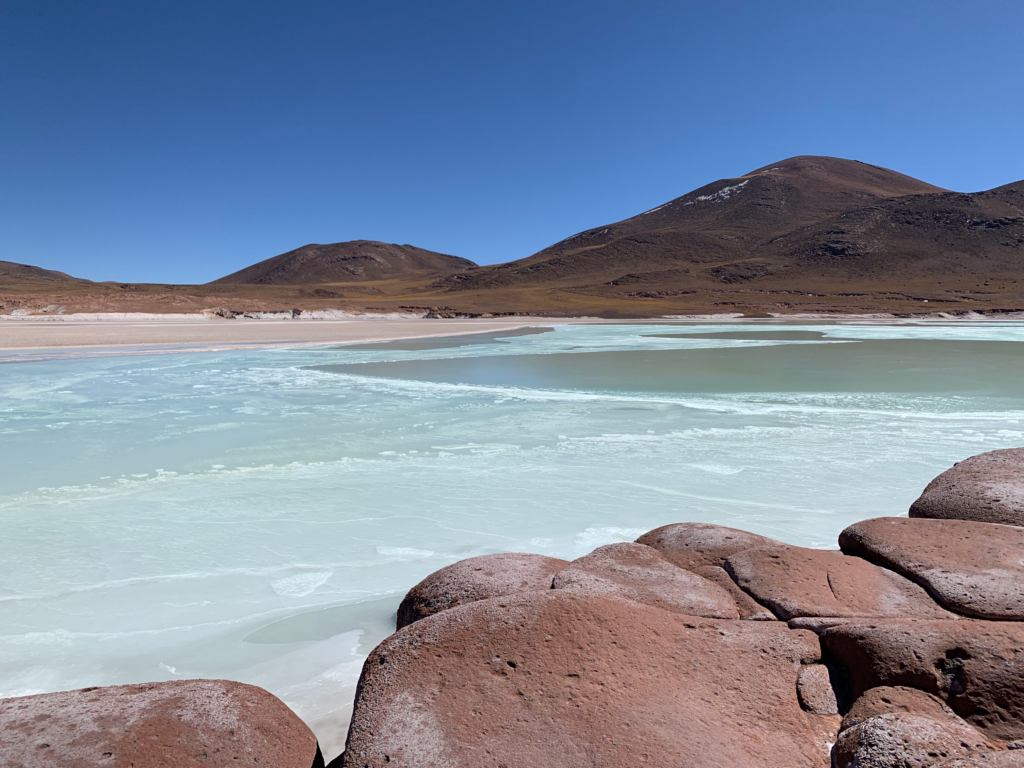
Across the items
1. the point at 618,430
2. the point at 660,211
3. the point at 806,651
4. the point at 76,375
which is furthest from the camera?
the point at 660,211

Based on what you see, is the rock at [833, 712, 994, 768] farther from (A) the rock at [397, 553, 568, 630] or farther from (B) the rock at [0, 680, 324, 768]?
(B) the rock at [0, 680, 324, 768]

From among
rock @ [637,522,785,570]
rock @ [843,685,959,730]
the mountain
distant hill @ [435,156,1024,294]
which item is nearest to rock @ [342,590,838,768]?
rock @ [843,685,959,730]

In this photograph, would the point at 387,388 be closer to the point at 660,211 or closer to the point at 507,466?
the point at 507,466

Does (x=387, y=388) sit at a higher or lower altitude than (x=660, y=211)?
lower

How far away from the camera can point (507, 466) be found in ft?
22.1

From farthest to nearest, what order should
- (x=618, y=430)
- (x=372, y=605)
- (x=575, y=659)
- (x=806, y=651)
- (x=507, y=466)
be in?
(x=618, y=430), (x=507, y=466), (x=372, y=605), (x=806, y=651), (x=575, y=659)

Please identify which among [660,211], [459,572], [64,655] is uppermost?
[660,211]

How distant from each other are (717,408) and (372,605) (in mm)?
7338

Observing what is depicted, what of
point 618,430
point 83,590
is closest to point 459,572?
point 83,590

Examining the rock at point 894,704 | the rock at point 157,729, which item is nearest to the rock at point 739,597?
the rock at point 894,704

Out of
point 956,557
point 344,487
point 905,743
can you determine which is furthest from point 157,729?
point 344,487

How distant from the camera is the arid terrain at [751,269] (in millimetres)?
62438

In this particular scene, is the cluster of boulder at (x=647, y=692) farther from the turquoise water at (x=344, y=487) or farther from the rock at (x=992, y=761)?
the turquoise water at (x=344, y=487)

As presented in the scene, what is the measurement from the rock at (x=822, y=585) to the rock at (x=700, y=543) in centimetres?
9
